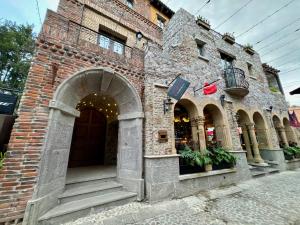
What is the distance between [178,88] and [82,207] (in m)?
4.42

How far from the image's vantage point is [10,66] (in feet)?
37.7

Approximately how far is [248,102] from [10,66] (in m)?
18.6

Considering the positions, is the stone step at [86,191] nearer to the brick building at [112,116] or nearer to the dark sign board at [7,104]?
the brick building at [112,116]

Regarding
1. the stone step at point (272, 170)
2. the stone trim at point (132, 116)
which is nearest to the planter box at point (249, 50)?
the stone step at point (272, 170)

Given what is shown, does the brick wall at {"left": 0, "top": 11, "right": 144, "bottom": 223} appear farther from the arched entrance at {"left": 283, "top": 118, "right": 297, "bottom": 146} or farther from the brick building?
the arched entrance at {"left": 283, "top": 118, "right": 297, "bottom": 146}

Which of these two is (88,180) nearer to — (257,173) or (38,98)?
(38,98)

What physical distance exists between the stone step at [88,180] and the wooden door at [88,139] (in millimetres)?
2363

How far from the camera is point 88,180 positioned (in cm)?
430

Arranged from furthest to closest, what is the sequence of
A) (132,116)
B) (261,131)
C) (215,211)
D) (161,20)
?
(161,20)
(261,131)
(132,116)
(215,211)

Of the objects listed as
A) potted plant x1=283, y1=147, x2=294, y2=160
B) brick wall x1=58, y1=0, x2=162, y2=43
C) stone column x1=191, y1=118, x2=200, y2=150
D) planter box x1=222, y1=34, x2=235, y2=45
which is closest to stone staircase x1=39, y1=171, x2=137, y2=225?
stone column x1=191, y1=118, x2=200, y2=150

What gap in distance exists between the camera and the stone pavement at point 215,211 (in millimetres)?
3137

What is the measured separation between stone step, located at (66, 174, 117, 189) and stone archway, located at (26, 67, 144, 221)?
35cm

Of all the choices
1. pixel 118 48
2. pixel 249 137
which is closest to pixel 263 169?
pixel 249 137

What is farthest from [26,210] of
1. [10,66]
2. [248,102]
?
[10,66]
